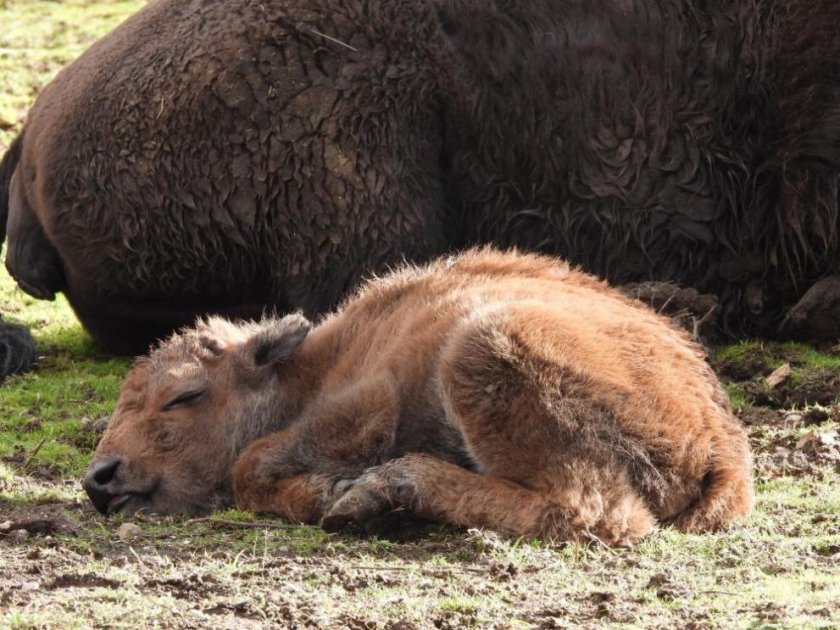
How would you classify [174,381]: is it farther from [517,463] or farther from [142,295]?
[142,295]

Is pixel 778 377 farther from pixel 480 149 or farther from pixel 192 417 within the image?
pixel 192 417

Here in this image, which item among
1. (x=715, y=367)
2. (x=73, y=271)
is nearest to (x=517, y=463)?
(x=715, y=367)

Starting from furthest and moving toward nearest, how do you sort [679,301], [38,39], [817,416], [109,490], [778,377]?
[38,39], [679,301], [778,377], [817,416], [109,490]

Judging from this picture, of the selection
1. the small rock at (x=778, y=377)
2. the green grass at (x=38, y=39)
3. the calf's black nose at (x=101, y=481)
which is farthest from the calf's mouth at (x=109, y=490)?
the green grass at (x=38, y=39)

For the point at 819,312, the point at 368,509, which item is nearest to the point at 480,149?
the point at 819,312

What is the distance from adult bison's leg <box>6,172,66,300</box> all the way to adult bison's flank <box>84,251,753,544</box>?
123 inches

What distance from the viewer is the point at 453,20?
343 inches

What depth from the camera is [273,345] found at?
247 inches

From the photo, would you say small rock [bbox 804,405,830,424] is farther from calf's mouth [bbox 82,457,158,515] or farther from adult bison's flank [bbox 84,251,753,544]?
calf's mouth [bbox 82,457,158,515]

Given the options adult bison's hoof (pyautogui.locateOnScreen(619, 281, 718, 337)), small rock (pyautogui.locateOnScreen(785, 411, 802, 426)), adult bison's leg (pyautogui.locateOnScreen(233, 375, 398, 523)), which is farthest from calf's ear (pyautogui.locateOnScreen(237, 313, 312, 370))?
adult bison's hoof (pyautogui.locateOnScreen(619, 281, 718, 337))

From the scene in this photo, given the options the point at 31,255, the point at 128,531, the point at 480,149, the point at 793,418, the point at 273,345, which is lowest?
the point at 793,418

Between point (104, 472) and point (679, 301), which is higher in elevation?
point (104, 472)

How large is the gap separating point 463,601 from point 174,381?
6.65 ft

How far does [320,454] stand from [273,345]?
0.65 meters
